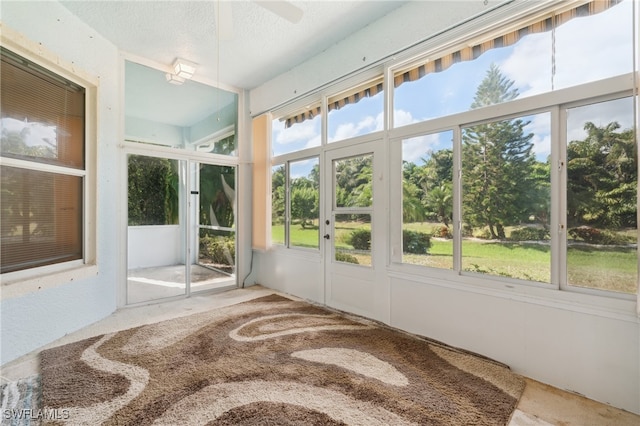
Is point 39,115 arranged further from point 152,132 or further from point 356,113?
point 356,113

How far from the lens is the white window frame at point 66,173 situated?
2221mm

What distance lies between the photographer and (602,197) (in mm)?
1836

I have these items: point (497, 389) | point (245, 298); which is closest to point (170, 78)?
point (245, 298)

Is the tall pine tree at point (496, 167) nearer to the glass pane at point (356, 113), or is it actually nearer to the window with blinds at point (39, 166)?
the glass pane at point (356, 113)

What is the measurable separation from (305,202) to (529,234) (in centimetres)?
255

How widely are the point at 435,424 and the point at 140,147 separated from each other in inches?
161

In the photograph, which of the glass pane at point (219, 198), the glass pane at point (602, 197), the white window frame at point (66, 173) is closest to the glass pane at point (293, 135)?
the glass pane at point (219, 198)

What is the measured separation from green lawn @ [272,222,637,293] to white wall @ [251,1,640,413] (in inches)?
4.5

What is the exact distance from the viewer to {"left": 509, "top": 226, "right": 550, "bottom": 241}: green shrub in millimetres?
2053

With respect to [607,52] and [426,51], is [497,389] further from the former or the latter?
[426,51]

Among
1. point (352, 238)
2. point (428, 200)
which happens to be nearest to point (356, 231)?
point (352, 238)

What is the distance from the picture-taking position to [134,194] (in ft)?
12.0

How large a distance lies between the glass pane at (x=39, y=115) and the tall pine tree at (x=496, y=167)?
12.2ft

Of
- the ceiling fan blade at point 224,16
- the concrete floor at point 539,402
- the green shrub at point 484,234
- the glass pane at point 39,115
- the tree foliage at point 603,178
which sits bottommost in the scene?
the concrete floor at point 539,402
